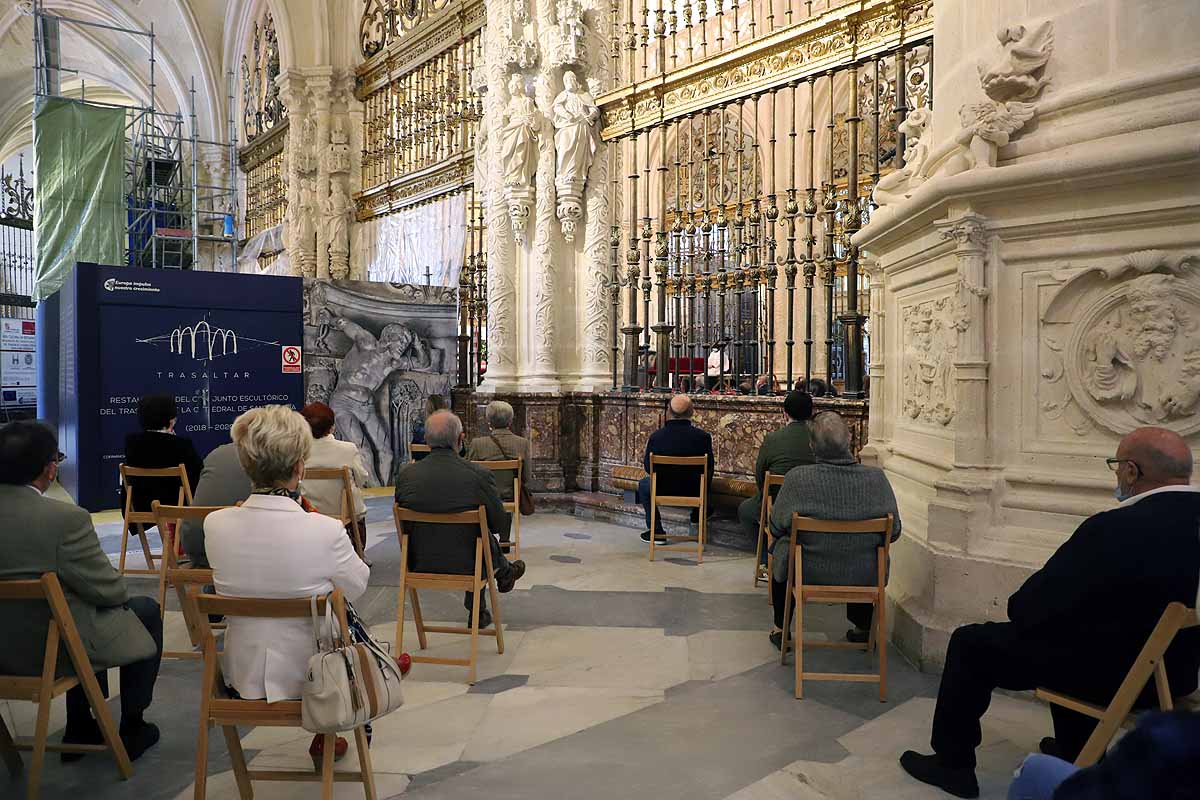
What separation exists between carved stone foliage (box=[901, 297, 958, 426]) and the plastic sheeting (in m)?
7.64

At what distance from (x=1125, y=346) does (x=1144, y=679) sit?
5.91 feet

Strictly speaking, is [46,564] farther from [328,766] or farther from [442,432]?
[442,432]

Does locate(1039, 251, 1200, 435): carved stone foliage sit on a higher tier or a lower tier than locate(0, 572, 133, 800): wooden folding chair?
higher

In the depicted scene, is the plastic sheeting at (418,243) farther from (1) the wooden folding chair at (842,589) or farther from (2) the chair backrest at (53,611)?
(2) the chair backrest at (53,611)

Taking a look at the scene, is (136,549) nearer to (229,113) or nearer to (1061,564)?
(1061,564)

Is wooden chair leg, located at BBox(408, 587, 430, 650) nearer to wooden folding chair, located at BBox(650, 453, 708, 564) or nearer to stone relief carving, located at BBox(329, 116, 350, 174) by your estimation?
wooden folding chair, located at BBox(650, 453, 708, 564)

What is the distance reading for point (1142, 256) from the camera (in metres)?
3.52

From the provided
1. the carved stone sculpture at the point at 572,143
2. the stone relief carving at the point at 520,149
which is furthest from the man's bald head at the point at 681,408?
the stone relief carving at the point at 520,149

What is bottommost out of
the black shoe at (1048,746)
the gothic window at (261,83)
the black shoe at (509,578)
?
the black shoe at (1048,746)

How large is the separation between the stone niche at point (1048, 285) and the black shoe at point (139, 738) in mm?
3220

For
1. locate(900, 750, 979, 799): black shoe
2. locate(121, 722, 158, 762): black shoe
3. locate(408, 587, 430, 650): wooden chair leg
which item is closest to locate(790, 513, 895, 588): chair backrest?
locate(900, 750, 979, 799): black shoe

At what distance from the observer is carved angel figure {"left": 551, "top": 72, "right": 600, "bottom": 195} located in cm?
878

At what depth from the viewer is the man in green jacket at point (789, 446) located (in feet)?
18.2

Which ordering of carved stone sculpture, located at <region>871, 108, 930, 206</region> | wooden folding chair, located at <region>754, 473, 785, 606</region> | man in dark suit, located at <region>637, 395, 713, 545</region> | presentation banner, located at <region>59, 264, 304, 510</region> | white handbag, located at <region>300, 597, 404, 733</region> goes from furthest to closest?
presentation banner, located at <region>59, 264, 304, 510</region> < man in dark suit, located at <region>637, 395, 713, 545</region> < wooden folding chair, located at <region>754, 473, 785, 606</region> < carved stone sculpture, located at <region>871, 108, 930, 206</region> < white handbag, located at <region>300, 597, 404, 733</region>
